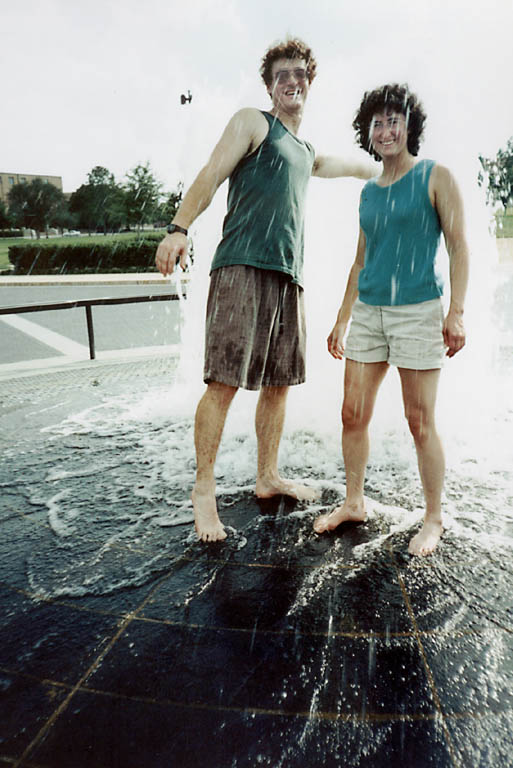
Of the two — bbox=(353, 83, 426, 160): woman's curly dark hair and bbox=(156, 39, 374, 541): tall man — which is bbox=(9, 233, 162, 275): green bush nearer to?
bbox=(156, 39, 374, 541): tall man

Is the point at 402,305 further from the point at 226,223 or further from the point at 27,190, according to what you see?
the point at 27,190

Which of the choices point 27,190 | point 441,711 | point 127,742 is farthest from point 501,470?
point 27,190

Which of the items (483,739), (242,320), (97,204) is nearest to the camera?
(483,739)

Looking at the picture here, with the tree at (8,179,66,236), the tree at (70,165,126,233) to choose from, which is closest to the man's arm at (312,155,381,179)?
the tree at (70,165,126,233)

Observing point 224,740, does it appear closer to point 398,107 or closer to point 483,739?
point 483,739

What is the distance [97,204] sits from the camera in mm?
49875

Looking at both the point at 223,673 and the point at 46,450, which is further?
the point at 46,450

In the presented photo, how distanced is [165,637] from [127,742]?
0.42 metres

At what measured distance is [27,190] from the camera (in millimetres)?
57062

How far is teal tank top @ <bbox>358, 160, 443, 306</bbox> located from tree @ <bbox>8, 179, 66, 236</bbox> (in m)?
59.2

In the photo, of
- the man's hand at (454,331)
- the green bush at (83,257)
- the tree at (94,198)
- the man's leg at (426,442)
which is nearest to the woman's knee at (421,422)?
the man's leg at (426,442)

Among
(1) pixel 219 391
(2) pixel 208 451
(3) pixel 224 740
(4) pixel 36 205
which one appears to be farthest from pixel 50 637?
(4) pixel 36 205

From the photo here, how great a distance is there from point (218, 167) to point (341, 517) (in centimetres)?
155

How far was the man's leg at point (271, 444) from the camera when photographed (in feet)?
9.48
